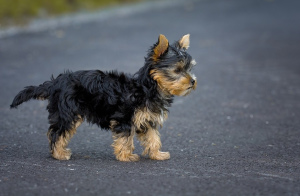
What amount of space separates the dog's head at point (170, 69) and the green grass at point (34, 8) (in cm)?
1613

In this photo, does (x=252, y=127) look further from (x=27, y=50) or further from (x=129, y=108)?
(x=27, y=50)

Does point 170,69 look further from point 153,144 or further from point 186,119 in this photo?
point 186,119

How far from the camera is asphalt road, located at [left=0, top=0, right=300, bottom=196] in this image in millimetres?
6562

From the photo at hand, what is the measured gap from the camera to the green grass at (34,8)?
2391 cm

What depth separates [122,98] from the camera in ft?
24.7

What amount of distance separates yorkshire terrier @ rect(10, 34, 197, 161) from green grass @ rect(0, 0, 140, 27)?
1575 cm

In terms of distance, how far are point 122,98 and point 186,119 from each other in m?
3.07

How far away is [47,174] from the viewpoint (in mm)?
6824

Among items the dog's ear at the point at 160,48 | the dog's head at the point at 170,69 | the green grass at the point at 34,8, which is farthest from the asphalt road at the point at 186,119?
the green grass at the point at 34,8

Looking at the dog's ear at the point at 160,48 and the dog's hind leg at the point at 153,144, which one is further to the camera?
the dog's hind leg at the point at 153,144

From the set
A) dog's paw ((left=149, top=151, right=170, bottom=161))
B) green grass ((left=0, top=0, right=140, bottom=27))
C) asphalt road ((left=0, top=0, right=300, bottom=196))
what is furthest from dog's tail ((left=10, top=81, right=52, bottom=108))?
green grass ((left=0, top=0, right=140, bottom=27))

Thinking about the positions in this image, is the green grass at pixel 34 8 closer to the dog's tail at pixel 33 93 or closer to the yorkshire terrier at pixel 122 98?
the dog's tail at pixel 33 93

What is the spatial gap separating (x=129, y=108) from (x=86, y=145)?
55.0 inches

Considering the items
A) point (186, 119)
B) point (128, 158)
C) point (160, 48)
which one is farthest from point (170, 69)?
point (186, 119)
